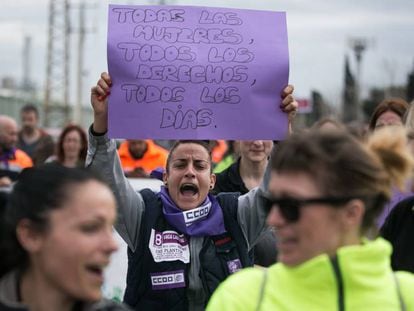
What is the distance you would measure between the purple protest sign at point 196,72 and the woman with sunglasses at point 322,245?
2.04 m

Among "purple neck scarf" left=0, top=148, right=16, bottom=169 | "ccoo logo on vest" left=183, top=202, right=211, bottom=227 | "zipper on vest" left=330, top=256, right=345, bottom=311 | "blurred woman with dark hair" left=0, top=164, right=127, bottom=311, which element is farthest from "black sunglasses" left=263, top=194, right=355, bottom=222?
"purple neck scarf" left=0, top=148, right=16, bottom=169

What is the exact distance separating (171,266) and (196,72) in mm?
1071

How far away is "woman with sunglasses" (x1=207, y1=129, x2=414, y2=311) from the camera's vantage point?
296 centimetres

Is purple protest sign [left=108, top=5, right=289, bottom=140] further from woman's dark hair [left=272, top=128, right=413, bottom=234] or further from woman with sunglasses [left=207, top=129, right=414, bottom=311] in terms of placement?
woman with sunglasses [left=207, top=129, right=414, bottom=311]

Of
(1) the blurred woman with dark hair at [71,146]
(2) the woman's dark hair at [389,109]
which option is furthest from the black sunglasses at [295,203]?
(1) the blurred woman with dark hair at [71,146]

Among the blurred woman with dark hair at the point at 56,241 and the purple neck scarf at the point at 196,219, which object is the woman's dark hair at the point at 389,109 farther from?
the blurred woman with dark hair at the point at 56,241

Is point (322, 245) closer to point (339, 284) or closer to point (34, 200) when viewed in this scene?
point (339, 284)

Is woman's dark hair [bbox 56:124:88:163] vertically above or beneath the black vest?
above

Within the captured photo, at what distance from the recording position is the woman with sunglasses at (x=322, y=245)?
2.96 metres

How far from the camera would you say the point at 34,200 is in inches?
116

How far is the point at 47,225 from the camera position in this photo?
9.48 feet

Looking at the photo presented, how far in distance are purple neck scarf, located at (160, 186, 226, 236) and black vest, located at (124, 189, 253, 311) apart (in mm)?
37

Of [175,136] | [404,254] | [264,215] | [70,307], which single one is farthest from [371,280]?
[175,136]

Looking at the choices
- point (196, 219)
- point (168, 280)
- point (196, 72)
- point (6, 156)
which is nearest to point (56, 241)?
point (168, 280)
